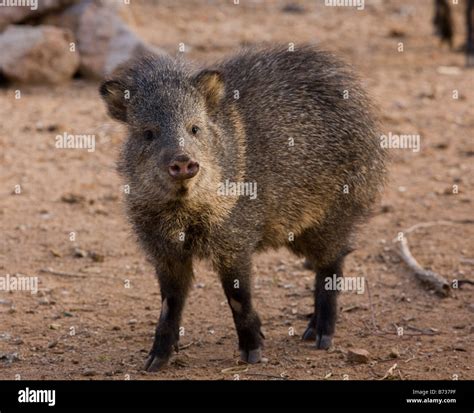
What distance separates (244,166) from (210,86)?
0.47 m

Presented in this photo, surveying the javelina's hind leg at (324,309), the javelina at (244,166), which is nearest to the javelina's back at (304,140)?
the javelina at (244,166)

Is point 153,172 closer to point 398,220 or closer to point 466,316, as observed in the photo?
point 466,316

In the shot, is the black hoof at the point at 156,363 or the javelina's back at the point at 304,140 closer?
the black hoof at the point at 156,363

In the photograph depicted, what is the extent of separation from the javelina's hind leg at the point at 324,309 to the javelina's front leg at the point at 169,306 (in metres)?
0.85

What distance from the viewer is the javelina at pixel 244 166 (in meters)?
5.28

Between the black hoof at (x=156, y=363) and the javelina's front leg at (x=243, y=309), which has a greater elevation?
the javelina's front leg at (x=243, y=309)

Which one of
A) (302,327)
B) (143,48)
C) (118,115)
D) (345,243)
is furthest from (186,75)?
(143,48)

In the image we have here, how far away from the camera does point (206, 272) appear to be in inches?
284

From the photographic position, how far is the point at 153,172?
5215mm

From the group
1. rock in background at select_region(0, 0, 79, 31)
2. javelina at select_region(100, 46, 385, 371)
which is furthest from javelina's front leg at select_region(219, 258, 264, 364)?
rock in background at select_region(0, 0, 79, 31)

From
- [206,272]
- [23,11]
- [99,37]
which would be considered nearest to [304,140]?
[206,272]

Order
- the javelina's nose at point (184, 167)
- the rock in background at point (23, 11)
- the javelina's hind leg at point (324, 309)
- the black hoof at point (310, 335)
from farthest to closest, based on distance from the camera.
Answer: the rock in background at point (23, 11) → the black hoof at point (310, 335) → the javelina's hind leg at point (324, 309) → the javelina's nose at point (184, 167)

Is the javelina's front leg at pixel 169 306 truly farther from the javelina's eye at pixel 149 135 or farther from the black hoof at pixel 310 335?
the black hoof at pixel 310 335

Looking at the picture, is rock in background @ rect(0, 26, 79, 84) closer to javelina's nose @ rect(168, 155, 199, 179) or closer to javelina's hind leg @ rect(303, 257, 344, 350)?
javelina's hind leg @ rect(303, 257, 344, 350)
